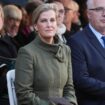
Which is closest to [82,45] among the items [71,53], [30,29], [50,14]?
[71,53]

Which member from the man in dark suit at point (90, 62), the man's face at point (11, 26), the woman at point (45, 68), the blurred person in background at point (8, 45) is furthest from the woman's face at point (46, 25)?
the man's face at point (11, 26)

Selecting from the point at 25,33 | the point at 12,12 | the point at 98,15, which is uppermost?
the point at 98,15

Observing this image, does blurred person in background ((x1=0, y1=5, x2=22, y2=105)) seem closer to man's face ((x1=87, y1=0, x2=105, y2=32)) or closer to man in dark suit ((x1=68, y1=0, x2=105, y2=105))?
man in dark suit ((x1=68, y1=0, x2=105, y2=105))

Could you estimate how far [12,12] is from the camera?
19.8ft

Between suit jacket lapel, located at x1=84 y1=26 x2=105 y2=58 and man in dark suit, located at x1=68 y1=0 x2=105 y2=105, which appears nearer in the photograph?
man in dark suit, located at x1=68 y1=0 x2=105 y2=105

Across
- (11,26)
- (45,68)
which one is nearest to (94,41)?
(45,68)

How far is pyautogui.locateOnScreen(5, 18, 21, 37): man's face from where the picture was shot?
5.98 m

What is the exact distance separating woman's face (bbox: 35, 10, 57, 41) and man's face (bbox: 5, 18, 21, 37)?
121 cm

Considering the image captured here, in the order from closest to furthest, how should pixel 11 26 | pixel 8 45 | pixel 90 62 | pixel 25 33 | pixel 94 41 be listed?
pixel 90 62, pixel 94 41, pixel 8 45, pixel 11 26, pixel 25 33

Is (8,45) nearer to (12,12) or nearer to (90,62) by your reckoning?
(12,12)

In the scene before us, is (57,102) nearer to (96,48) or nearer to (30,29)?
(96,48)

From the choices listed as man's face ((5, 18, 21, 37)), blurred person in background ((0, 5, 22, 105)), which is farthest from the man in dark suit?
man's face ((5, 18, 21, 37))

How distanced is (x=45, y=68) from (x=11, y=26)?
1.58 metres

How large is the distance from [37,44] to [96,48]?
0.64m
